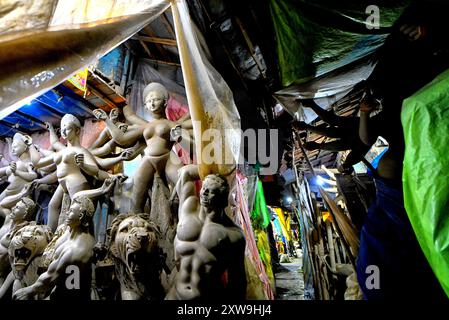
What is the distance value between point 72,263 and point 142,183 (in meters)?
1.41

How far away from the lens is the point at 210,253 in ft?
7.17

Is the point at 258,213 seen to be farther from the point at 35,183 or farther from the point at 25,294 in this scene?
the point at 35,183

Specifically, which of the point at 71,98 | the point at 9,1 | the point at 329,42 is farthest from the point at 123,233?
the point at 71,98

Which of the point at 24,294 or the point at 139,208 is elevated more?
the point at 139,208

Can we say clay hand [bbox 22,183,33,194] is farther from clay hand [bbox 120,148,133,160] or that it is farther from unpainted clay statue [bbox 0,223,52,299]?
clay hand [bbox 120,148,133,160]

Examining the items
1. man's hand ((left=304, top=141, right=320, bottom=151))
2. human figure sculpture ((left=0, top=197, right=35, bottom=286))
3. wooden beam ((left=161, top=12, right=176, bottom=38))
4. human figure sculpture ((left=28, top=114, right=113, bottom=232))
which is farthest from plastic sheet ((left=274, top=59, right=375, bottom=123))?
human figure sculpture ((left=0, top=197, right=35, bottom=286))

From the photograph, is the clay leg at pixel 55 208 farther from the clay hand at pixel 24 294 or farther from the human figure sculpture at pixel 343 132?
the human figure sculpture at pixel 343 132

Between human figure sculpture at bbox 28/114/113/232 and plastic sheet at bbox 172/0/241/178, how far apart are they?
9.35 ft

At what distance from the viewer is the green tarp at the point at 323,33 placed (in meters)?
2.50

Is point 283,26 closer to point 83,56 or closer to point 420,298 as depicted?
point 83,56

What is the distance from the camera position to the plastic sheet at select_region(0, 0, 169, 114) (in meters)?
1.71

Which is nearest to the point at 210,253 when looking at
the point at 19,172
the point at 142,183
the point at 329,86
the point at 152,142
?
the point at 142,183

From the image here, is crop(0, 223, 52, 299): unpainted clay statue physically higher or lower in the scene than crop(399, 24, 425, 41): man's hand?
lower

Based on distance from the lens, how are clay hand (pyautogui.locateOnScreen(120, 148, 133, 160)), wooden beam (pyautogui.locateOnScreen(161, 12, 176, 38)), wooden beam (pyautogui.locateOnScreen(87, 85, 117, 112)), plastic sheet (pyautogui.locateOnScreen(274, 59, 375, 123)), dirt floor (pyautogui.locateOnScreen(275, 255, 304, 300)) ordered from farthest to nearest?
dirt floor (pyautogui.locateOnScreen(275, 255, 304, 300)) → wooden beam (pyautogui.locateOnScreen(87, 85, 117, 112)) → wooden beam (pyautogui.locateOnScreen(161, 12, 176, 38)) → clay hand (pyautogui.locateOnScreen(120, 148, 133, 160)) → plastic sheet (pyautogui.locateOnScreen(274, 59, 375, 123))
